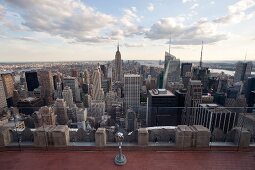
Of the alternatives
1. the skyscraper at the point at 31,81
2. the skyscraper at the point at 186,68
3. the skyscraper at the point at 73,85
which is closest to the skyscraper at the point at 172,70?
the skyscraper at the point at 186,68

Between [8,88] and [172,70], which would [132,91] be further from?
[8,88]

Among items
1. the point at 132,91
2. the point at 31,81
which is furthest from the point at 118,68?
the point at 132,91

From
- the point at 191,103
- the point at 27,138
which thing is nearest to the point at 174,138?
the point at 27,138

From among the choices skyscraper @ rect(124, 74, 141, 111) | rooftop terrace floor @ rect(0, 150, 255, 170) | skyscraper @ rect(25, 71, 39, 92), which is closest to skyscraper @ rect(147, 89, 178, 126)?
skyscraper @ rect(124, 74, 141, 111)

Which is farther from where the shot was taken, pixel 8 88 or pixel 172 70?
pixel 172 70

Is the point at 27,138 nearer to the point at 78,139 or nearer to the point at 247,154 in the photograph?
the point at 78,139

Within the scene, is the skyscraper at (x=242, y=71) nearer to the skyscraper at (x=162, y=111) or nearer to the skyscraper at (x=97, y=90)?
the skyscraper at (x=162, y=111)

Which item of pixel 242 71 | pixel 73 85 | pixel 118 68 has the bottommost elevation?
pixel 73 85

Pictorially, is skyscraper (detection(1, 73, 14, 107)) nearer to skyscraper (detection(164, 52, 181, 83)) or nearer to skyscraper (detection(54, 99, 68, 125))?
skyscraper (detection(54, 99, 68, 125))
